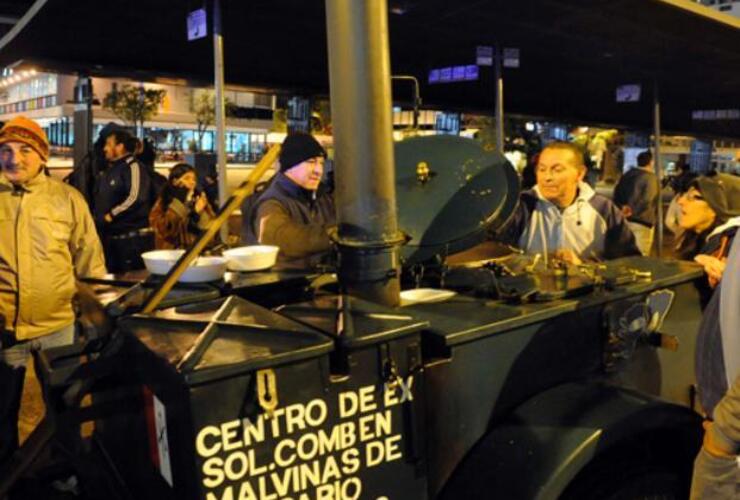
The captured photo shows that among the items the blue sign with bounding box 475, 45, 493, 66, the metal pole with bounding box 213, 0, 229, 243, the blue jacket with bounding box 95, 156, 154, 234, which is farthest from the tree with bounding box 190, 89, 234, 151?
the metal pole with bounding box 213, 0, 229, 243

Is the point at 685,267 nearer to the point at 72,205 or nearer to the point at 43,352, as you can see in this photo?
the point at 43,352

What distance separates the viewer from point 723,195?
346 centimetres

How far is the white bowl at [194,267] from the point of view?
2270 millimetres

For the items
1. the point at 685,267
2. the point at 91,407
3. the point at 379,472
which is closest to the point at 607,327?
the point at 685,267

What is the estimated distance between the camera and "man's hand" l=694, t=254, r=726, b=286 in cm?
255

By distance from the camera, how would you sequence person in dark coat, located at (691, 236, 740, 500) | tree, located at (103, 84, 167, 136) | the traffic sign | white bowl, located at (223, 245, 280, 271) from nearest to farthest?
person in dark coat, located at (691, 236, 740, 500) < white bowl, located at (223, 245, 280, 271) < the traffic sign < tree, located at (103, 84, 167, 136)

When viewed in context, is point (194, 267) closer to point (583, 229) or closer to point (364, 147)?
point (364, 147)

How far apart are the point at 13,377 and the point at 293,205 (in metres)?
1.72

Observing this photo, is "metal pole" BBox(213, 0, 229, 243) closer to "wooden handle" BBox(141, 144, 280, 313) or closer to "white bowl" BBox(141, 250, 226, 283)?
"white bowl" BBox(141, 250, 226, 283)

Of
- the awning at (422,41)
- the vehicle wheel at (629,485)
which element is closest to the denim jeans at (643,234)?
the awning at (422,41)

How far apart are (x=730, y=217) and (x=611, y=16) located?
4580mm

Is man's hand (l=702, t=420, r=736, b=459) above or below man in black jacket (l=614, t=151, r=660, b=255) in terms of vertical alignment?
below

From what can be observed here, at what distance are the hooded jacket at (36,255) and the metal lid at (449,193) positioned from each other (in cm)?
171

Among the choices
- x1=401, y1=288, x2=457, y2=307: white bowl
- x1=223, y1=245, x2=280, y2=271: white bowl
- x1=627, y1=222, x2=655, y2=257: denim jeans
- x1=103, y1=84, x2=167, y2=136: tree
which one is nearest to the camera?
x1=401, y1=288, x2=457, y2=307: white bowl
